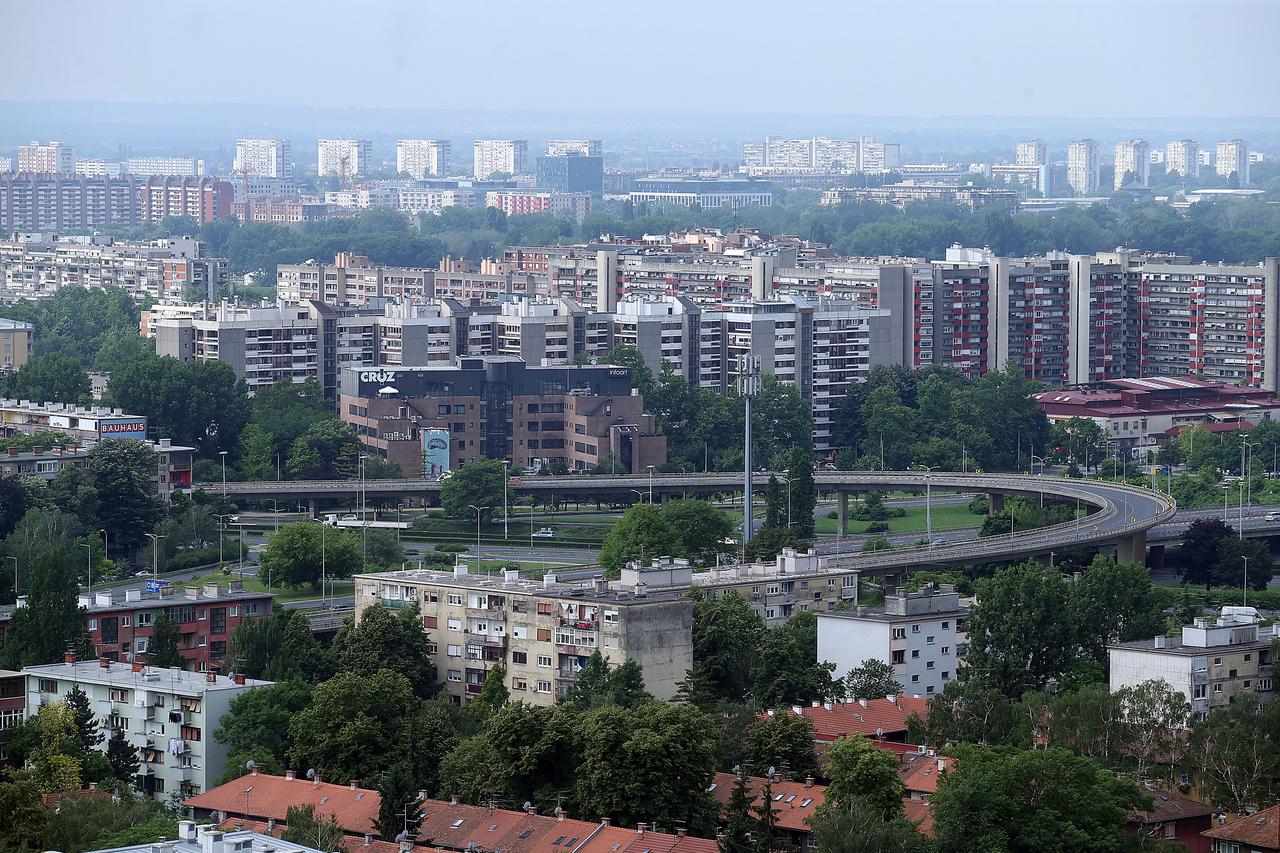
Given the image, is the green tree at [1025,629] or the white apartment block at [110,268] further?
the white apartment block at [110,268]

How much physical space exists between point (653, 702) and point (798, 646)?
5.63 meters

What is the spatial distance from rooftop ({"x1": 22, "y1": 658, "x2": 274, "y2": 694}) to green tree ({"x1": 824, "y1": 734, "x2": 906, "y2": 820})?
7.90 meters

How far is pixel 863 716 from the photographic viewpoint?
110 feet

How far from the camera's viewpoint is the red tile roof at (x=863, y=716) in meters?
32.7

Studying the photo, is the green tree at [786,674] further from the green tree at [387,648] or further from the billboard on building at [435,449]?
the billboard on building at [435,449]

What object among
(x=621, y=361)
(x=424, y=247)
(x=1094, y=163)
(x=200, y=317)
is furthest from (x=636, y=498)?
(x=1094, y=163)

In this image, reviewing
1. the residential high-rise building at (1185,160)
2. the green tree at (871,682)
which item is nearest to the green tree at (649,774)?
the green tree at (871,682)

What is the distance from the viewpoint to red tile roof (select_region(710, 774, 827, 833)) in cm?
2916

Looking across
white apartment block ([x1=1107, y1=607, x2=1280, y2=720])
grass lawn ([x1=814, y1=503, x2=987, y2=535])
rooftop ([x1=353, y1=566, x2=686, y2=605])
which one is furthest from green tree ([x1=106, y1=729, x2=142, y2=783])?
grass lawn ([x1=814, y1=503, x2=987, y2=535])

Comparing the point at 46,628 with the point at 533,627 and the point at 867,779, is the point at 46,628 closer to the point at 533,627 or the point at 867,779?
the point at 533,627

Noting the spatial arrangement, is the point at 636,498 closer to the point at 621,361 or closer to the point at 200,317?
the point at 621,361

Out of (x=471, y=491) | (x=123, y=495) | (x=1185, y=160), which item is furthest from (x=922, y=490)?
(x=1185, y=160)

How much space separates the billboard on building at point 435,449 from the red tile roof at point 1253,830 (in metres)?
34.2

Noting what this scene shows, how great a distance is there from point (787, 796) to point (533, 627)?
26.4ft
